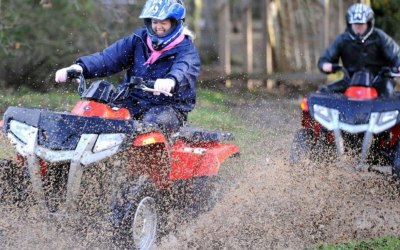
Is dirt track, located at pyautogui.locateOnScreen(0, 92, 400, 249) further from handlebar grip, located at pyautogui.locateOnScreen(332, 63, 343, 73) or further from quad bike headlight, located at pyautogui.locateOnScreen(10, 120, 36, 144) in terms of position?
handlebar grip, located at pyautogui.locateOnScreen(332, 63, 343, 73)

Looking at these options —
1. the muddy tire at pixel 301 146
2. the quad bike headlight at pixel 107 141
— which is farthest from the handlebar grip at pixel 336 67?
the quad bike headlight at pixel 107 141

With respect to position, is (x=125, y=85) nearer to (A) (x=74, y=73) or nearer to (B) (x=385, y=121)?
(A) (x=74, y=73)

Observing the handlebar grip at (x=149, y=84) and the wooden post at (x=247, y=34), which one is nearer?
the handlebar grip at (x=149, y=84)

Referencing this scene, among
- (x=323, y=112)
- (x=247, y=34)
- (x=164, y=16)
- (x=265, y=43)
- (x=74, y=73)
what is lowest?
(x=265, y=43)

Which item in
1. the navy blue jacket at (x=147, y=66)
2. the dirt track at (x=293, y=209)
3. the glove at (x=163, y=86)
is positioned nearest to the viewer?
the glove at (x=163, y=86)

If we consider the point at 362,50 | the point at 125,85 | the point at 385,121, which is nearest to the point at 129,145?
the point at 125,85

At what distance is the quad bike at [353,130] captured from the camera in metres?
9.33

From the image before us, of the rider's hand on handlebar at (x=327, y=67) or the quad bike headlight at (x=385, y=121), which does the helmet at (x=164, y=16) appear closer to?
the quad bike headlight at (x=385, y=121)

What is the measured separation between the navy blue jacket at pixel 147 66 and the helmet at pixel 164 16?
0.12 metres

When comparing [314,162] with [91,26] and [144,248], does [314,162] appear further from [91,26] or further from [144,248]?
[91,26]

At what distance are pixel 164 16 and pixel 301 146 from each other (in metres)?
2.90

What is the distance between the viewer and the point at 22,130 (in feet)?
20.8

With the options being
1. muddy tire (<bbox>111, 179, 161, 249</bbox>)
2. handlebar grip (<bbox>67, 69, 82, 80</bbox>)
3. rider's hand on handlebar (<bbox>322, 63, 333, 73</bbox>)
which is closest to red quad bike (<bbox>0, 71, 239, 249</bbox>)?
muddy tire (<bbox>111, 179, 161, 249</bbox>)

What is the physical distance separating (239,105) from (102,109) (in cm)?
875
